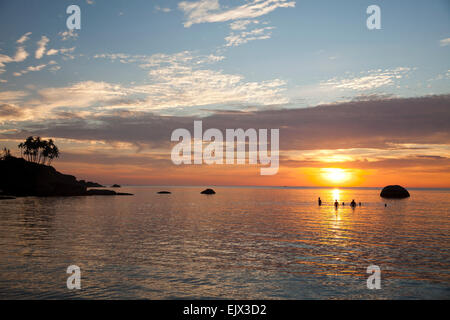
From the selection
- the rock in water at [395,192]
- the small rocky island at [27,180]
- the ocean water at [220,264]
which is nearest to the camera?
the ocean water at [220,264]

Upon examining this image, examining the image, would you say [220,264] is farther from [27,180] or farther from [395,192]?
[395,192]

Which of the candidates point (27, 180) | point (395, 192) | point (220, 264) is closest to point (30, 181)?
point (27, 180)

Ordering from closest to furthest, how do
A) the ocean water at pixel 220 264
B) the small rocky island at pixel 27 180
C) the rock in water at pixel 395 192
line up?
1. the ocean water at pixel 220 264
2. the small rocky island at pixel 27 180
3. the rock in water at pixel 395 192

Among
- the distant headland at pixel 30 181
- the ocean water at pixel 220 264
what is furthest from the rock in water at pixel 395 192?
the distant headland at pixel 30 181

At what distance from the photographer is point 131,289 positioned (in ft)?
55.5

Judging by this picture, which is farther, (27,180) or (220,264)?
(27,180)

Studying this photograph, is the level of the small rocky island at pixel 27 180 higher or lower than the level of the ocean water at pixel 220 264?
higher

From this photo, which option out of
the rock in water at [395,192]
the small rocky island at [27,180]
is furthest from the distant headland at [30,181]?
the rock in water at [395,192]

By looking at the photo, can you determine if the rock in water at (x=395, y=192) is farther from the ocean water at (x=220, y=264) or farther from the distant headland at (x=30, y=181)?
the distant headland at (x=30, y=181)

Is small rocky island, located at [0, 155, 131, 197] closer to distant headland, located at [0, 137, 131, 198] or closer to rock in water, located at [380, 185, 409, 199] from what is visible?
distant headland, located at [0, 137, 131, 198]

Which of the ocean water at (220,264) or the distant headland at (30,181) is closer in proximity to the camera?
the ocean water at (220,264)
